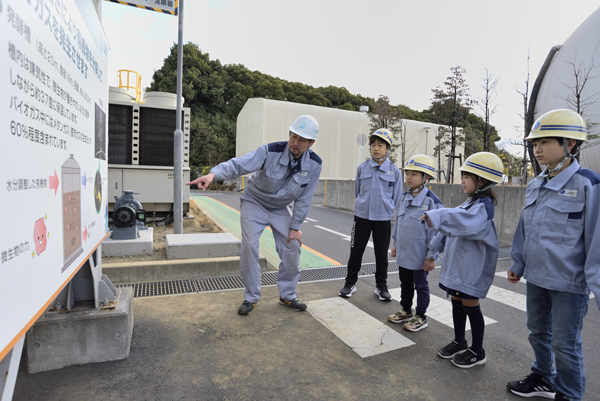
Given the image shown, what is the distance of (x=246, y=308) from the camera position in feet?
11.8

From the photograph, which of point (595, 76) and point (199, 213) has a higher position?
point (595, 76)

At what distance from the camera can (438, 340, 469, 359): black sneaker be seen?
2.91 meters

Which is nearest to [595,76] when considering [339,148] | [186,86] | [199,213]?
[199,213]

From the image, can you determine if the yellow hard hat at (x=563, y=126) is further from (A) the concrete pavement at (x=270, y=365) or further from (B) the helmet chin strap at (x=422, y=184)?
(A) the concrete pavement at (x=270, y=365)

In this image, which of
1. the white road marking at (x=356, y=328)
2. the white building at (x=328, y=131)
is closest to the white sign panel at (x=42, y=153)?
the white road marking at (x=356, y=328)

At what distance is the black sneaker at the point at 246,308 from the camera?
358 centimetres

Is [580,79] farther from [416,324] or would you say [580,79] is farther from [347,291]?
[416,324]

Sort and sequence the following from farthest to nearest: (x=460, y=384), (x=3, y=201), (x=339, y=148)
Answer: (x=339, y=148)
(x=460, y=384)
(x=3, y=201)

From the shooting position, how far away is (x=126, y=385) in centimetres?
240

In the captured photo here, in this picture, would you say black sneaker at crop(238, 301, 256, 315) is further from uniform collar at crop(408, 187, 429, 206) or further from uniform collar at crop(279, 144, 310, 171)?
uniform collar at crop(408, 187, 429, 206)

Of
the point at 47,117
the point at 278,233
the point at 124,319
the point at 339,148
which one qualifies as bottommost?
the point at 124,319

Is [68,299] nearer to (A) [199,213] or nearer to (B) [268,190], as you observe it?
(B) [268,190]

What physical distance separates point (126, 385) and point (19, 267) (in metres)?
1.56

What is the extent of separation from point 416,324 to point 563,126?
209 cm
